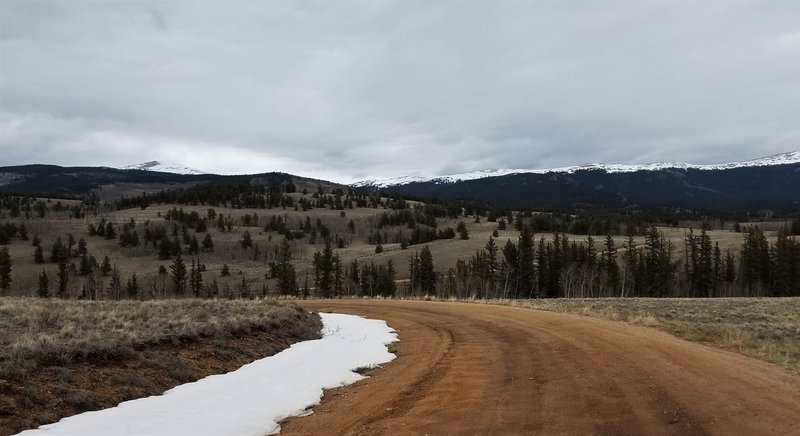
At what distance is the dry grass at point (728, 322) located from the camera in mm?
13532

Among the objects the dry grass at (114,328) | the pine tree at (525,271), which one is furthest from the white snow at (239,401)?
the pine tree at (525,271)

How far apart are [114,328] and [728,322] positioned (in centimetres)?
2916

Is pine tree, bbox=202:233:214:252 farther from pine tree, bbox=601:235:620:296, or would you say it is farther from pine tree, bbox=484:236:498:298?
pine tree, bbox=601:235:620:296

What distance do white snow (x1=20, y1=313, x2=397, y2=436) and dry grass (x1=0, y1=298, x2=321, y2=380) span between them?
1699 millimetres

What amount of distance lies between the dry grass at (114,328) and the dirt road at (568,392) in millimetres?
4496

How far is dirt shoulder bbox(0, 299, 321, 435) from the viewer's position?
7.92m

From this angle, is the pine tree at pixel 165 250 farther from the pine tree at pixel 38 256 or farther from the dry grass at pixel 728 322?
the dry grass at pixel 728 322

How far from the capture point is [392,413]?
8.09 metres

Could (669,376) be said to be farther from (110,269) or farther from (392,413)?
(110,269)

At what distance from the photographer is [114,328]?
490 inches

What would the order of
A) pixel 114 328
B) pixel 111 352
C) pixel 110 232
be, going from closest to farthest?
pixel 111 352, pixel 114 328, pixel 110 232

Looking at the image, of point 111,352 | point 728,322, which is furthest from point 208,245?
point 111,352

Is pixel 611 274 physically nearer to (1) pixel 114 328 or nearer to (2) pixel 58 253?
(1) pixel 114 328

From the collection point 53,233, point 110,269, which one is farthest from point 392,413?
point 53,233
